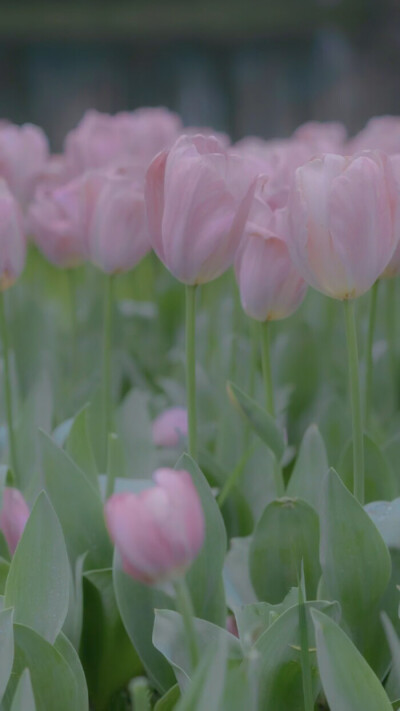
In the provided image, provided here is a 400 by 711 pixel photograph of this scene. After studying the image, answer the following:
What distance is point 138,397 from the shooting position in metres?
1.01

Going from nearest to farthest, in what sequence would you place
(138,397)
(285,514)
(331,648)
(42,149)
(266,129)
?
(331,648) < (285,514) < (138,397) < (42,149) < (266,129)

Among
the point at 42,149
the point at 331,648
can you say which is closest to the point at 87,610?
the point at 331,648

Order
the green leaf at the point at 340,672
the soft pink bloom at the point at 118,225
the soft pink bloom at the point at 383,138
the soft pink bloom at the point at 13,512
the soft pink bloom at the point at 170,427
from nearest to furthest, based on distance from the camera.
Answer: the green leaf at the point at 340,672, the soft pink bloom at the point at 13,512, the soft pink bloom at the point at 118,225, the soft pink bloom at the point at 170,427, the soft pink bloom at the point at 383,138

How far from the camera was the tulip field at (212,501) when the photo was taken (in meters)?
0.54

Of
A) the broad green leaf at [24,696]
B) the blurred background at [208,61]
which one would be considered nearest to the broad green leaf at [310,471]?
the broad green leaf at [24,696]

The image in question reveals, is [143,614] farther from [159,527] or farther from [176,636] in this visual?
[159,527]

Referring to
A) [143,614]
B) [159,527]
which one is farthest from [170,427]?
[159,527]

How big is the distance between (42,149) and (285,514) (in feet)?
2.85

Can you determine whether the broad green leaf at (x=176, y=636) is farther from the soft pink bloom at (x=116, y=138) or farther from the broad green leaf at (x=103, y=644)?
the soft pink bloom at (x=116, y=138)

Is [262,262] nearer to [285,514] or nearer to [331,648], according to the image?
[285,514]

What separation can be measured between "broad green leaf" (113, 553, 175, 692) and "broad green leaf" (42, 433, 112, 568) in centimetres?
8

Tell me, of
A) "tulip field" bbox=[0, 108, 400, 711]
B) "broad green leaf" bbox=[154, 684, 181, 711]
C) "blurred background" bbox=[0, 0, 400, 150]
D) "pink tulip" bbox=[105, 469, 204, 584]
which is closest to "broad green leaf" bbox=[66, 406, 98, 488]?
"tulip field" bbox=[0, 108, 400, 711]

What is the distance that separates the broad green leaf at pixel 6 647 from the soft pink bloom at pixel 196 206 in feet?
0.80

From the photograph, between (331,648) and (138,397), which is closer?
(331,648)
